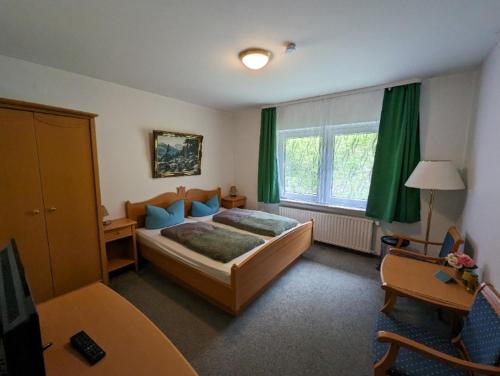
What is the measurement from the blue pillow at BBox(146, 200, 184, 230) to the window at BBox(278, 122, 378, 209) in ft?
6.27

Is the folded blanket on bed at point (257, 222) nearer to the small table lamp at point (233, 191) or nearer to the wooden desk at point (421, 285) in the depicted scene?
the small table lamp at point (233, 191)

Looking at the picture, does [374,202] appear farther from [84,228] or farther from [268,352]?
[84,228]

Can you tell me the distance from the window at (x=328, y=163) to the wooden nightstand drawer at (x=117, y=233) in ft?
8.54

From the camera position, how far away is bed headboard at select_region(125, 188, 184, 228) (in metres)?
3.09

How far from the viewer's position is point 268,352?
5.65 feet

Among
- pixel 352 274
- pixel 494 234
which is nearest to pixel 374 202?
pixel 352 274

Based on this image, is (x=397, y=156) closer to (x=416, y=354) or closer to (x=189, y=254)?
(x=416, y=354)

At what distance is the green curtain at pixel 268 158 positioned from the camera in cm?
398

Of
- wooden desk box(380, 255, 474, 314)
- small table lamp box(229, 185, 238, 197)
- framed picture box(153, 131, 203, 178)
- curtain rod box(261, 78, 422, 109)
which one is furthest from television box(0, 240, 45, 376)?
small table lamp box(229, 185, 238, 197)

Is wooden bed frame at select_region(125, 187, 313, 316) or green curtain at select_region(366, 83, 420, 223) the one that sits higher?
green curtain at select_region(366, 83, 420, 223)

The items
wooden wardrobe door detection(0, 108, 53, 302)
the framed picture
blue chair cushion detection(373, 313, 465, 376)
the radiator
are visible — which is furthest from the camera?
the framed picture

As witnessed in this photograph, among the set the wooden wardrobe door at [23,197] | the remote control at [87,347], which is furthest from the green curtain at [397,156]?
the wooden wardrobe door at [23,197]

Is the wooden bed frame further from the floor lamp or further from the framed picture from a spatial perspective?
the floor lamp

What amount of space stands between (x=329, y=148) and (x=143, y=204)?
3006 millimetres
